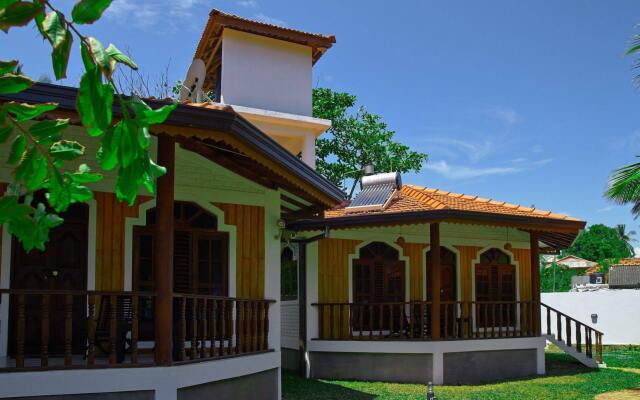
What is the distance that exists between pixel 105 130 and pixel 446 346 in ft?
39.9

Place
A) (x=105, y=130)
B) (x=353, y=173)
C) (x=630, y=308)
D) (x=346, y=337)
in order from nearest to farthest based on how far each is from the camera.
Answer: (x=105, y=130) < (x=346, y=337) < (x=630, y=308) < (x=353, y=173)

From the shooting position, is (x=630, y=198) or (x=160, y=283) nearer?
(x=160, y=283)

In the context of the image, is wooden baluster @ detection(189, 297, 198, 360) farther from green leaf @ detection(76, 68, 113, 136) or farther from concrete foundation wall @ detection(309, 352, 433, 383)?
concrete foundation wall @ detection(309, 352, 433, 383)

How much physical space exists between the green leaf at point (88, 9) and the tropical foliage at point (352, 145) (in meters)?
29.7

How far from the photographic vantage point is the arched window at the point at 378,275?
15.2m

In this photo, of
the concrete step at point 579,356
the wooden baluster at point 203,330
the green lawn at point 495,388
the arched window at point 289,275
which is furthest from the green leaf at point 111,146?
the concrete step at point 579,356

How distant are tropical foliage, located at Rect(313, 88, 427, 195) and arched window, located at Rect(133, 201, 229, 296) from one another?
2194cm

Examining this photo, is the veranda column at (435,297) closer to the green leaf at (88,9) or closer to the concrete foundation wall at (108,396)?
the concrete foundation wall at (108,396)

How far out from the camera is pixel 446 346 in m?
13.5

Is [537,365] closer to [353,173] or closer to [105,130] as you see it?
[105,130]

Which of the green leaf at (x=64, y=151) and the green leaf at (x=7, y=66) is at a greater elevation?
the green leaf at (x=7, y=66)

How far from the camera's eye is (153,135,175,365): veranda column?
270 inches

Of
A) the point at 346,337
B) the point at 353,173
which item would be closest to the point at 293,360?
the point at 346,337

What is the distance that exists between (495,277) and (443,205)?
4.16 meters
